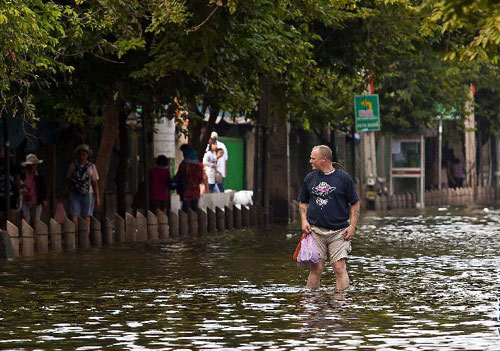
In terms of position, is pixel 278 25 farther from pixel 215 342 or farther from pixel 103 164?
pixel 215 342

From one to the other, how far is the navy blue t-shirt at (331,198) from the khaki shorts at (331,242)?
0.18 ft

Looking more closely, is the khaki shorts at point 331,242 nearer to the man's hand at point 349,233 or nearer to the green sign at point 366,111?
the man's hand at point 349,233

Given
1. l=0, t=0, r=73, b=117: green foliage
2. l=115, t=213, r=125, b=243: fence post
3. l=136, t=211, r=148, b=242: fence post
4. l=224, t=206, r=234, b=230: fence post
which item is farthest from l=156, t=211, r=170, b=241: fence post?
l=0, t=0, r=73, b=117: green foliage

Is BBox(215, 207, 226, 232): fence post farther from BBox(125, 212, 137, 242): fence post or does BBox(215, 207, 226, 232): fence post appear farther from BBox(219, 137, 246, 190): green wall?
BBox(219, 137, 246, 190): green wall

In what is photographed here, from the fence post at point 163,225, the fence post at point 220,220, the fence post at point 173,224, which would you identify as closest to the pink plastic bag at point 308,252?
the fence post at point 163,225

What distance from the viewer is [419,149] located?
48562mm

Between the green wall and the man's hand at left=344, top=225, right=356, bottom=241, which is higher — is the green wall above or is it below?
above

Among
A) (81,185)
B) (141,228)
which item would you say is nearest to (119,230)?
(141,228)

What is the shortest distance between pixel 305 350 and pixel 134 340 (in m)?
1.49

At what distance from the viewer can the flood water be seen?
38.9 ft

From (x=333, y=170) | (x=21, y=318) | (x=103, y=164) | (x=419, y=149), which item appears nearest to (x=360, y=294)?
(x=333, y=170)

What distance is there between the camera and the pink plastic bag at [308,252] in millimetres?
15945

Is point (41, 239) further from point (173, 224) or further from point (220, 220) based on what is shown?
point (220, 220)

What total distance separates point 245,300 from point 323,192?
165 centimetres
